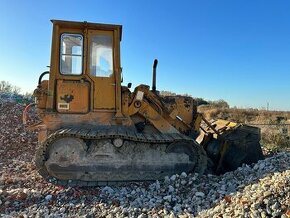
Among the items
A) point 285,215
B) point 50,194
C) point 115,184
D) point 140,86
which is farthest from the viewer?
point 140,86

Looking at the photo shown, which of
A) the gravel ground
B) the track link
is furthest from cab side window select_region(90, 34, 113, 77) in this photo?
the gravel ground

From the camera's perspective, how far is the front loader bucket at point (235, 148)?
901 cm

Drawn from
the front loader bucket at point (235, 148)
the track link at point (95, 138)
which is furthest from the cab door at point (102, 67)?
the front loader bucket at point (235, 148)

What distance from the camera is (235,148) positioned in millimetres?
9102

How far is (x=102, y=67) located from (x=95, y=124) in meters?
1.22

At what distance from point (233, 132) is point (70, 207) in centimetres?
423

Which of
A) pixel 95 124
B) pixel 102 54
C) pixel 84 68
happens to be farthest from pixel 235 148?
pixel 84 68

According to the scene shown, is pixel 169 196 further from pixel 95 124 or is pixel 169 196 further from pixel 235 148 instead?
pixel 235 148

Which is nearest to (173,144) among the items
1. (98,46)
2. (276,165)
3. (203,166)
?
(203,166)

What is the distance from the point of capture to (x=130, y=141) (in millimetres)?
8250

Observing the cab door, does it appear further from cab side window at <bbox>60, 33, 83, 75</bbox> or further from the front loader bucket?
the front loader bucket

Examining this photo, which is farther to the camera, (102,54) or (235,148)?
(235,148)

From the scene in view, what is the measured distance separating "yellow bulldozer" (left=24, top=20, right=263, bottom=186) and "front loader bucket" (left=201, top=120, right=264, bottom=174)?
0.61 metres

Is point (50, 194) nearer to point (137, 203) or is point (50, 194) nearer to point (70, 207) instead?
point (70, 207)
